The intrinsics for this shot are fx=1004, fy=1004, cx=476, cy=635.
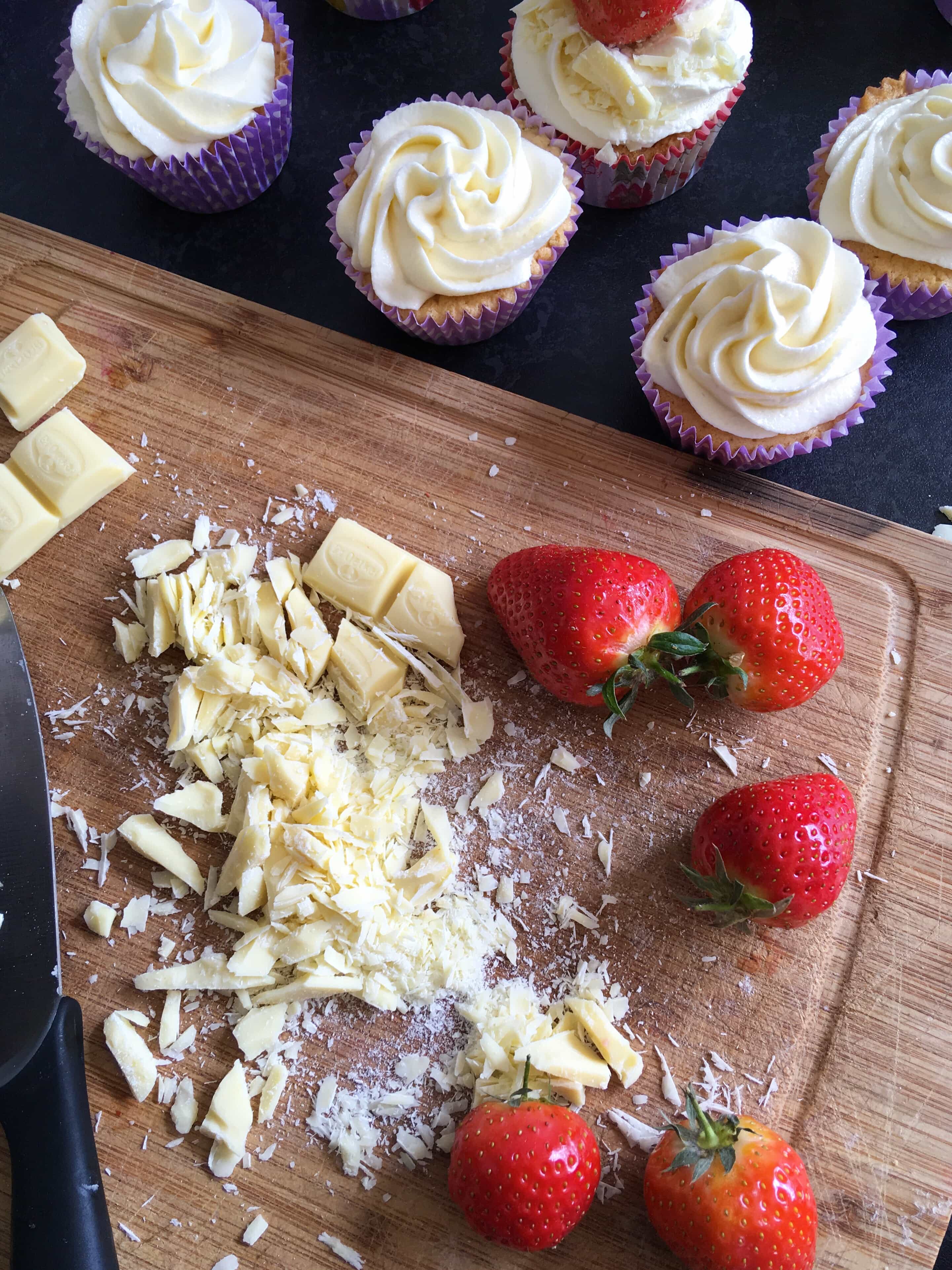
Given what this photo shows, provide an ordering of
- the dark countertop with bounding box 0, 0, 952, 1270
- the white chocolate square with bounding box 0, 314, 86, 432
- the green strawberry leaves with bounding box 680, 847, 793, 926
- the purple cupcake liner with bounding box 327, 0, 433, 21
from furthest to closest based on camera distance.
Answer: the purple cupcake liner with bounding box 327, 0, 433, 21, the dark countertop with bounding box 0, 0, 952, 1270, the white chocolate square with bounding box 0, 314, 86, 432, the green strawberry leaves with bounding box 680, 847, 793, 926

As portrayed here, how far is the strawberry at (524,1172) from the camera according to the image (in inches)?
59.6

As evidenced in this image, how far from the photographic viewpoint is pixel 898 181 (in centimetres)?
190

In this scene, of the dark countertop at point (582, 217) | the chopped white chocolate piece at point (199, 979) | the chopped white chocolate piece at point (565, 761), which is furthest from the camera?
the dark countertop at point (582, 217)

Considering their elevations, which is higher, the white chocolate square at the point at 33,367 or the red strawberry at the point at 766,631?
the white chocolate square at the point at 33,367

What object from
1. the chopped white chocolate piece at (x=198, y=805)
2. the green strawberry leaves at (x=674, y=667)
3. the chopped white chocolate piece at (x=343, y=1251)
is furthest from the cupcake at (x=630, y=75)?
the chopped white chocolate piece at (x=343, y=1251)

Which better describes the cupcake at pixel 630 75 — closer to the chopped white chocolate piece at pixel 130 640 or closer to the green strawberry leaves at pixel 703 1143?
the chopped white chocolate piece at pixel 130 640

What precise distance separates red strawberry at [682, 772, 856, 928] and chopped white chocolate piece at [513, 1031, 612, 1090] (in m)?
0.31

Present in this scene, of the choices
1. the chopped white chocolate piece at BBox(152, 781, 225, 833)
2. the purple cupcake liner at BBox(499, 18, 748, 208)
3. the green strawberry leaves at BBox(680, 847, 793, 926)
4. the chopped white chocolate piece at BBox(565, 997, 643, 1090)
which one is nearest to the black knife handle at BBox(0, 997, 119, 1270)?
the chopped white chocolate piece at BBox(152, 781, 225, 833)

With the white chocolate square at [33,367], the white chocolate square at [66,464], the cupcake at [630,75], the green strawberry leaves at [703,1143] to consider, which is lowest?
the green strawberry leaves at [703,1143]

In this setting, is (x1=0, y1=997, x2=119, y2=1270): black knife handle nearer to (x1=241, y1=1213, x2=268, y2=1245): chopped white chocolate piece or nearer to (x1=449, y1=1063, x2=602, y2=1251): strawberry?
(x1=241, y1=1213, x2=268, y2=1245): chopped white chocolate piece

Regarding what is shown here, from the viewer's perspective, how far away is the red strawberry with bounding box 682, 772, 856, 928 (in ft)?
5.32

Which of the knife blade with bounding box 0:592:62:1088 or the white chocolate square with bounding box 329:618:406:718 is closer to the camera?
the knife blade with bounding box 0:592:62:1088

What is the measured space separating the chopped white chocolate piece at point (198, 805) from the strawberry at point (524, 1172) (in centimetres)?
67

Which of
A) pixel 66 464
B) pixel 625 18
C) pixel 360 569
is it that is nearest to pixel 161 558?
pixel 66 464
